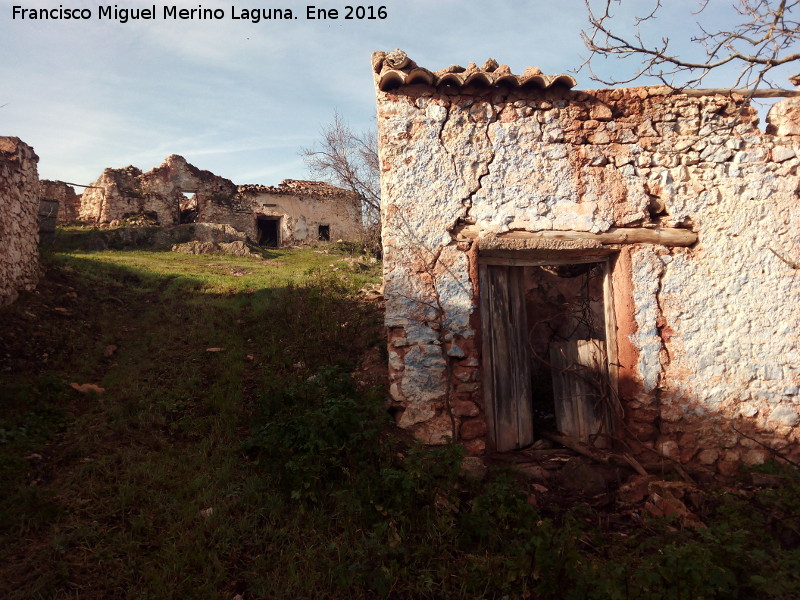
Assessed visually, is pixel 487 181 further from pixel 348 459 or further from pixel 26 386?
pixel 26 386

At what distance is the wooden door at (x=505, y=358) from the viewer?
4.70m

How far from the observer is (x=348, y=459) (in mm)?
3990

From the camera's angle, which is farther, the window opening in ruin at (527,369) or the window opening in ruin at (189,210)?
the window opening in ruin at (189,210)

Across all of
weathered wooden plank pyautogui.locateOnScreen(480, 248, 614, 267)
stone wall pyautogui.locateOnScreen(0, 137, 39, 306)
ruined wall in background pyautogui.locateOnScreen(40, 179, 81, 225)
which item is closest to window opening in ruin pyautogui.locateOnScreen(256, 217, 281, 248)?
ruined wall in background pyautogui.locateOnScreen(40, 179, 81, 225)

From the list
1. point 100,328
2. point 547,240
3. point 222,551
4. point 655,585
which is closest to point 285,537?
point 222,551

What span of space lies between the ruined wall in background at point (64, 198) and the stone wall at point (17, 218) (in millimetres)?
11316

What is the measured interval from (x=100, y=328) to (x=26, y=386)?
2.25 m

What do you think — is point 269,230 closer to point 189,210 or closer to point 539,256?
point 189,210

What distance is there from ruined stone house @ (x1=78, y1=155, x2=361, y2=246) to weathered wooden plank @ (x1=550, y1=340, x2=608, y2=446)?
13.0 m

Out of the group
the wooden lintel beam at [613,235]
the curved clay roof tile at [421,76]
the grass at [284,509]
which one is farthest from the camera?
the wooden lintel beam at [613,235]

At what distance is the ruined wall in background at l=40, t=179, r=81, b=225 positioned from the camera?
1825cm

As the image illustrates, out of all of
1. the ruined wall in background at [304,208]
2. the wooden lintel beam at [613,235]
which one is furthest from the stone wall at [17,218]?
the ruined wall in background at [304,208]

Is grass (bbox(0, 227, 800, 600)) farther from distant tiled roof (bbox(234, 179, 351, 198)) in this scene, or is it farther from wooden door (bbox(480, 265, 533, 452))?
distant tiled roof (bbox(234, 179, 351, 198))

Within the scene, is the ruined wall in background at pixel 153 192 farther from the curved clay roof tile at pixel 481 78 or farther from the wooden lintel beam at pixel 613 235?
the wooden lintel beam at pixel 613 235
